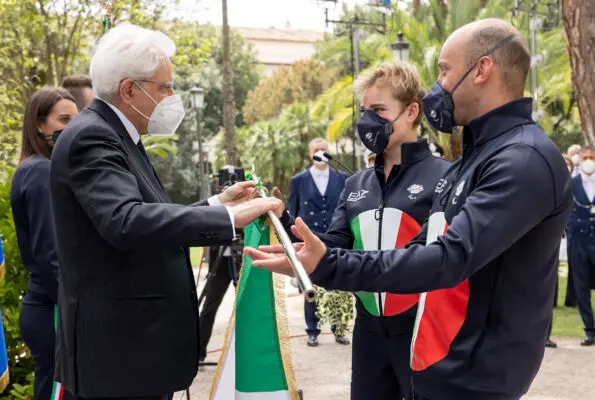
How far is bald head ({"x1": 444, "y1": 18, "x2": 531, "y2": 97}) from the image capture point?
2.56m

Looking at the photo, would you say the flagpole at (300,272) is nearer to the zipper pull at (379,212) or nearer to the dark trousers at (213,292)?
the zipper pull at (379,212)

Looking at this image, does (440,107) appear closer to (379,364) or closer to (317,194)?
(379,364)

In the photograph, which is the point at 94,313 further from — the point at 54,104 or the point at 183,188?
the point at 183,188

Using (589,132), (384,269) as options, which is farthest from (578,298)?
(384,269)

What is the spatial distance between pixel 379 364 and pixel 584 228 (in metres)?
6.88

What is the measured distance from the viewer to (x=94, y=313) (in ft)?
8.95

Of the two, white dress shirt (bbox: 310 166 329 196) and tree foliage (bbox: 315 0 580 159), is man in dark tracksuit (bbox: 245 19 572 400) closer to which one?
white dress shirt (bbox: 310 166 329 196)

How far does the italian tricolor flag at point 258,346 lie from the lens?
11.0ft

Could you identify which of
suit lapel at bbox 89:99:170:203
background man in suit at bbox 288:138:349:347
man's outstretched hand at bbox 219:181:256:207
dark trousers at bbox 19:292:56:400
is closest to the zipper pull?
man's outstretched hand at bbox 219:181:256:207

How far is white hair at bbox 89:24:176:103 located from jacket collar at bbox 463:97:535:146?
1324 millimetres

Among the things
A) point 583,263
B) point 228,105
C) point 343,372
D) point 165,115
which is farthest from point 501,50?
point 228,105

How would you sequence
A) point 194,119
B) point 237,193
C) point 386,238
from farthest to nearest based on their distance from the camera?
point 194,119, point 386,238, point 237,193

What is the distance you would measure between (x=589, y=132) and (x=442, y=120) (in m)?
7.07

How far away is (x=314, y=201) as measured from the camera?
10695mm
